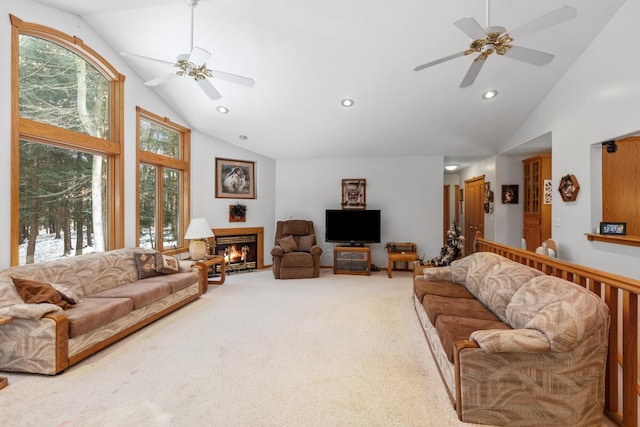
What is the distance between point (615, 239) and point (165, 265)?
5279 millimetres

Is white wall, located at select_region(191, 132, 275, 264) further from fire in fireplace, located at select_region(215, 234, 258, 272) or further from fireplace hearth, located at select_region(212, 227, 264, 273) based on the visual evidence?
fire in fireplace, located at select_region(215, 234, 258, 272)

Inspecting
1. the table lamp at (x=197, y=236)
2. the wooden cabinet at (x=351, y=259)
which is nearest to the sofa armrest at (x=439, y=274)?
the wooden cabinet at (x=351, y=259)

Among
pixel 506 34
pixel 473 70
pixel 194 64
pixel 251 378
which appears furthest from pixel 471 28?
pixel 251 378

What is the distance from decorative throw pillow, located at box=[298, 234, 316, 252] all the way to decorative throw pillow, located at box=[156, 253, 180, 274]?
2563 millimetres

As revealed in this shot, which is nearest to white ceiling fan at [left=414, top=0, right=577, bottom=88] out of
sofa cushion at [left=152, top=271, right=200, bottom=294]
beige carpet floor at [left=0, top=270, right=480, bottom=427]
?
beige carpet floor at [left=0, top=270, right=480, bottom=427]

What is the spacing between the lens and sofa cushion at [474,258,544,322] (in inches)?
96.3

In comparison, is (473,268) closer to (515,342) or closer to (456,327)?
(456,327)

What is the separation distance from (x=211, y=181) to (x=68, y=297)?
137 inches

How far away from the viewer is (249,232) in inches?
251

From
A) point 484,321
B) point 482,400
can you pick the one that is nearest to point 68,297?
point 482,400

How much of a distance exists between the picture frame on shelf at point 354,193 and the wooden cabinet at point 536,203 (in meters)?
3.14

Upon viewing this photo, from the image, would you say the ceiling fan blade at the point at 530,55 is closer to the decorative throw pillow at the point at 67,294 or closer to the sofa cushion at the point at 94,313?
the sofa cushion at the point at 94,313

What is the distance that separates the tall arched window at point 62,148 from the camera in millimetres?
3055

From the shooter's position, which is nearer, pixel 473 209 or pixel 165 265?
pixel 165 265
